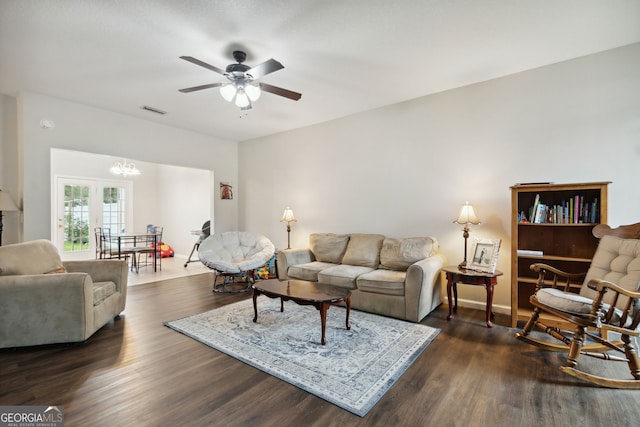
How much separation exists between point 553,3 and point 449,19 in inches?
29.7

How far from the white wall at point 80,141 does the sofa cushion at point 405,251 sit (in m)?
4.14

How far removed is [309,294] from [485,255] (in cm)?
212

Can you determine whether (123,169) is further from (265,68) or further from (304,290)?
(304,290)

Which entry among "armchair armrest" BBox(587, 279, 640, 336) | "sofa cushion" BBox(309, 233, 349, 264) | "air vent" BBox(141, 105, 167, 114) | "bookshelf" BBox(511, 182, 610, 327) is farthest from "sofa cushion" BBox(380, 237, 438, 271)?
"air vent" BBox(141, 105, 167, 114)

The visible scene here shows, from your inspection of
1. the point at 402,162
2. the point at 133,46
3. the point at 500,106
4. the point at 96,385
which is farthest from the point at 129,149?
the point at 500,106

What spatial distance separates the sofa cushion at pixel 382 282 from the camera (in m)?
3.39

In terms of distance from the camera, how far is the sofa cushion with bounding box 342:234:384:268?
424 cm

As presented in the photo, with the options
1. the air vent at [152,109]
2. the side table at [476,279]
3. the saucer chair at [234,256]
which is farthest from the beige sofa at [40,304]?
the side table at [476,279]

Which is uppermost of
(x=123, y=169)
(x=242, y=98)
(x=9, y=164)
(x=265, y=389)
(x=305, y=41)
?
(x=305, y=41)

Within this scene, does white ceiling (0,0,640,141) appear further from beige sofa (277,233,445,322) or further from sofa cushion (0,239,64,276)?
beige sofa (277,233,445,322)

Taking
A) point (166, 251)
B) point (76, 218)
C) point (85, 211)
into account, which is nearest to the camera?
point (76, 218)

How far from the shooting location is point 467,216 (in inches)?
139

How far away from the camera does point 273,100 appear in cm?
425

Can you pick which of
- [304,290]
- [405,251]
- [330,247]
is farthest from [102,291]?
[405,251]
